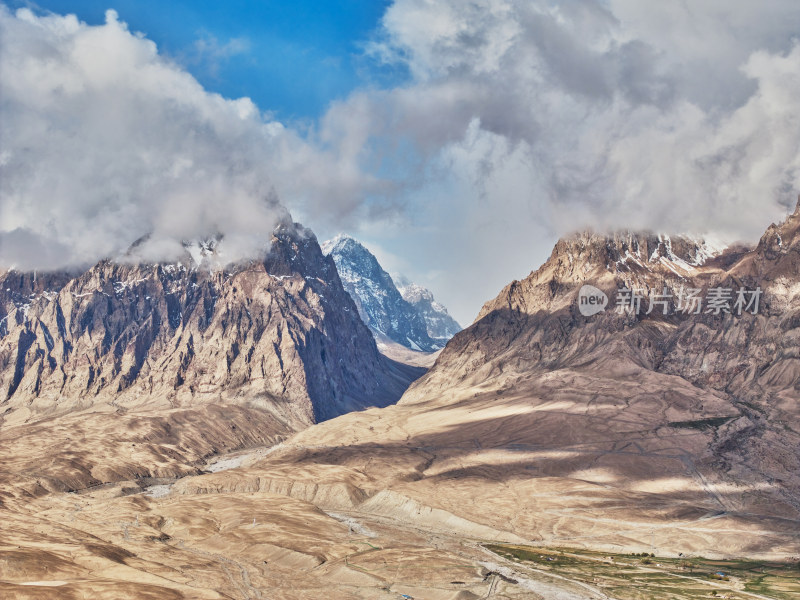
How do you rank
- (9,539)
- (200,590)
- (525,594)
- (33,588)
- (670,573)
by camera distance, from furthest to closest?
1. (670,573)
2. (9,539)
3. (525,594)
4. (200,590)
5. (33,588)

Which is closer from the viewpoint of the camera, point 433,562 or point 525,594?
point 525,594

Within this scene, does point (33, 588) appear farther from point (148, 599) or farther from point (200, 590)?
point (200, 590)

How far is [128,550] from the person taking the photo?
191125 millimetres

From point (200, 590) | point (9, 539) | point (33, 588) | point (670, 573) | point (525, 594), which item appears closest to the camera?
point (33, 588)

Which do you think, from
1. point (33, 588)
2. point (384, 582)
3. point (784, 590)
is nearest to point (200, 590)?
point (33, 588)

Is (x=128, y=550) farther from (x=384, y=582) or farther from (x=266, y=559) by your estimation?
(x=384, y=582)

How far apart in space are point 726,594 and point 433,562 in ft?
221

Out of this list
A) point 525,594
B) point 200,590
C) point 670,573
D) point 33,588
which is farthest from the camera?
point 670,573

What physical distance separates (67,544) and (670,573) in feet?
498

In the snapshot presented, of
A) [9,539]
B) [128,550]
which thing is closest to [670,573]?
[128,550]

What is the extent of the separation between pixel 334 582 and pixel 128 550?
58.1 m

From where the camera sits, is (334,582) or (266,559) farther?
(266,559)

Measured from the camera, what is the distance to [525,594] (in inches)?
6442

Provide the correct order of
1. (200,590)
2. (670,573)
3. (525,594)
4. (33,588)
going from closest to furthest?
1. (33,588)
2. (200,590)
3. (525,594)
4. (670,573)
